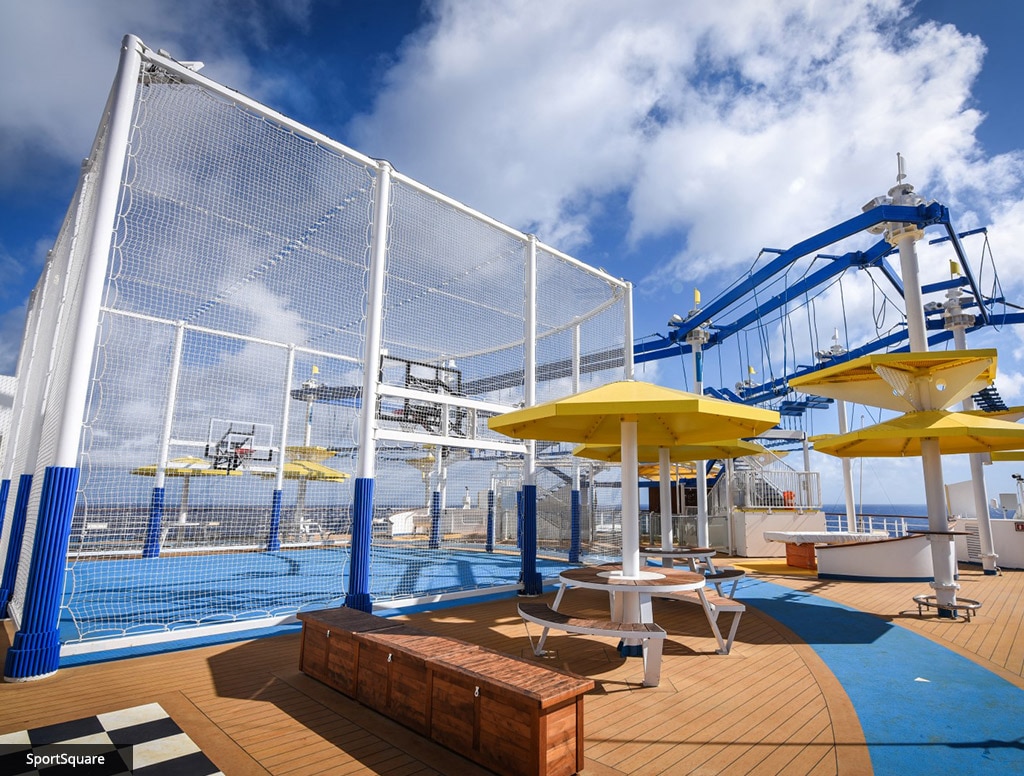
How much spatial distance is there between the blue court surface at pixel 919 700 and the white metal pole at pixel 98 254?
19.2ft

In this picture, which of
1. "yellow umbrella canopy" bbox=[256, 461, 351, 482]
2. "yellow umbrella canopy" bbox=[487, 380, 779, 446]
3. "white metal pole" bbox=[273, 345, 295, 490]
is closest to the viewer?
"yellow umbrella canopy" bbox=[487, 380, 779, 446]

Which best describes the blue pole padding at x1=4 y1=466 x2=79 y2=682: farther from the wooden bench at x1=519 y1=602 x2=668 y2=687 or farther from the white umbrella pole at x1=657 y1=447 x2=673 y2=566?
the white umbrella pole at x1=657 y1=447 x2=673 y2=566

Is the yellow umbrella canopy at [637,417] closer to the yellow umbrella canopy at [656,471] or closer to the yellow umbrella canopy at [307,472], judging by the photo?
the yellow umbrella canopy at [307,472]

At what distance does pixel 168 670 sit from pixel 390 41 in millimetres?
7609

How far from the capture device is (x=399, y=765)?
2727 mm

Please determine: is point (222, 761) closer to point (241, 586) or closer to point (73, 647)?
point (73, 647)

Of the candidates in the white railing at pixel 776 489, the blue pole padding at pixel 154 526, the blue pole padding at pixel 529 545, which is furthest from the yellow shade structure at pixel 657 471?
the blue pole padding at pixel 154 526

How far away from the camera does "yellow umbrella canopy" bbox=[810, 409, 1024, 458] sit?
6301mm

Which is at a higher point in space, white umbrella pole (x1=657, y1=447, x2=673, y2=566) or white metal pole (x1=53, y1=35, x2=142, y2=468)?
white metal pole (x1=53, y1=35, x2=142, y2=468)

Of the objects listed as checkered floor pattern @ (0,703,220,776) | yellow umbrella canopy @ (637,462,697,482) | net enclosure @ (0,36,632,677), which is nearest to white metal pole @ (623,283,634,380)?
net enclosure @ (0,36,632,677)

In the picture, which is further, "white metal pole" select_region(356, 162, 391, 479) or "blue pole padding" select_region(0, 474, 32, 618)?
"white metal pole" select_region(356, 162, 391, 479)

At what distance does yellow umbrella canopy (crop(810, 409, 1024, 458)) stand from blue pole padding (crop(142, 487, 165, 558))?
42.7 feet

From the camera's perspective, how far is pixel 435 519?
47.7 feet

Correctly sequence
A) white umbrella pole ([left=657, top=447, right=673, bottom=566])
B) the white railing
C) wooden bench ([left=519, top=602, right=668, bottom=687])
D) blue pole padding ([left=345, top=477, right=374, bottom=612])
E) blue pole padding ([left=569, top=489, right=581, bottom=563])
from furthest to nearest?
the white railing → blue pole padding ([left=569, top=489, right=581, bottom=563]) → white umbrella pole ([left=657, top=447, right=673, bottom=566]) → blue pole padding ([left=345, top=477, right=374, bottom=612]) → wooden bench ([left=519, top=602, right=668, bottom=687])
